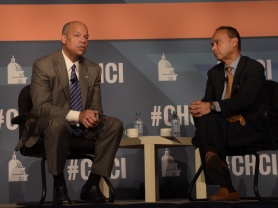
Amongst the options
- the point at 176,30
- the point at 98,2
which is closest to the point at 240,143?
the point at 176,30

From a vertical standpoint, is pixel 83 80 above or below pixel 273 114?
above

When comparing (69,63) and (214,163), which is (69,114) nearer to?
(69,63)

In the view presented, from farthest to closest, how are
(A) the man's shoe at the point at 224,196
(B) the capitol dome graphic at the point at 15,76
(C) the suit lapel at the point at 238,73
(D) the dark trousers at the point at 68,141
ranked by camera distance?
(B) the capitol dome graphic at the point at 15,76
(C) the suit lapel at the point at 238,73
(A) the man's shoe at the point at 224,196
(D) the dark trousers at the point at 68,141

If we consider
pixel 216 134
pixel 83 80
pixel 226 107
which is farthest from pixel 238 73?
pixel 83 80

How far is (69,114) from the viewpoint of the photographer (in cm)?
432

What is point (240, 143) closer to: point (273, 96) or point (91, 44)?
point (273, 96)

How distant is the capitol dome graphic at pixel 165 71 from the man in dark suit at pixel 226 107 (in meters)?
1.14

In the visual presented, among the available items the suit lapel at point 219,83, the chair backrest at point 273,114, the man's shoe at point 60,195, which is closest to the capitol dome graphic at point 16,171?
the man's shoe at point 60,195

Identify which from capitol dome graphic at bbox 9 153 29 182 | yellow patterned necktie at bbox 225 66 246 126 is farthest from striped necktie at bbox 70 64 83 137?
capitol dome graphic at bbox 9 153 29 182

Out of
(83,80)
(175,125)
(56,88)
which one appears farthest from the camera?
(175,125)

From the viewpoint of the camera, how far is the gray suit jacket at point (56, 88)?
173 inches

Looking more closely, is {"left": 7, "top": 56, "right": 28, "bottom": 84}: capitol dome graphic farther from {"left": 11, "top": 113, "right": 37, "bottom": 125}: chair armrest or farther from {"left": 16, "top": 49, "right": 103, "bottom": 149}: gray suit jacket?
{"left": 11, "top": 113, "right": 37, "bottom": 125}: chair armrest

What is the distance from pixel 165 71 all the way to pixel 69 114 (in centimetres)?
187

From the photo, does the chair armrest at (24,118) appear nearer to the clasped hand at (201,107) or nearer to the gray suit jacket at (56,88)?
the gray suit jacket at (56,88)
